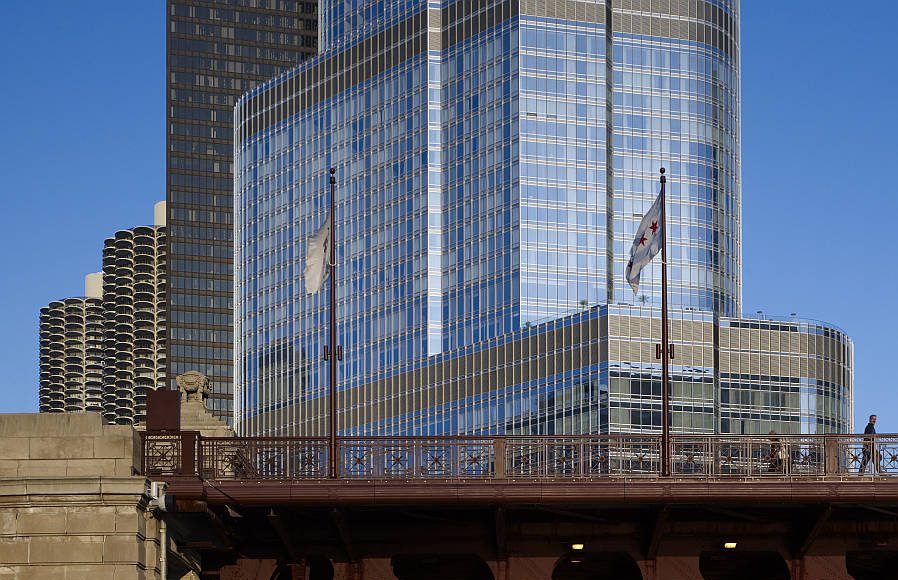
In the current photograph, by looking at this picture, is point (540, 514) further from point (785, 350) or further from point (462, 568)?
point (785, 350)

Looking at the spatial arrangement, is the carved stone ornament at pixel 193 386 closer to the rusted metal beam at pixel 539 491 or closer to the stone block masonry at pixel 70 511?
the rusted metal beam at pixel 539 491

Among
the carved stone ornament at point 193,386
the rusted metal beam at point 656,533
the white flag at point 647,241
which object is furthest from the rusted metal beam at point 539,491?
the carved stone ornament at point 193,386

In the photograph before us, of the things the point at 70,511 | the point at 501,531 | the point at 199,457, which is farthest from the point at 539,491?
the point at 70,511

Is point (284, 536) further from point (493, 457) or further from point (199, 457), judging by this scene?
point (493, 457)

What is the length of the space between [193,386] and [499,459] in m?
11.8

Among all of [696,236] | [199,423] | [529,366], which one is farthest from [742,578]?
[696,236]

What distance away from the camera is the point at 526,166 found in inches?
7746

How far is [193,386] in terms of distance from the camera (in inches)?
2266

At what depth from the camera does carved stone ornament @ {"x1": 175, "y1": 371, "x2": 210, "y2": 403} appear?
188ft

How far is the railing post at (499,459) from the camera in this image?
49.4 m

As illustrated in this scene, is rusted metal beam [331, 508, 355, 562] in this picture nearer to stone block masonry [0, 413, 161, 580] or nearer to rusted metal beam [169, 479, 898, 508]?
rusted metal beam [169, 479, 898, 508]

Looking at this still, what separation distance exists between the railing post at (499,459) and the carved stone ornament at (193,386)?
36.8ft

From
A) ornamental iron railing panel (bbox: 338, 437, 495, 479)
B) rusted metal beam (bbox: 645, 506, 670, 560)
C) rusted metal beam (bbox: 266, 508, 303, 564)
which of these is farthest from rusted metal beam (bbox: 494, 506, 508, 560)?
rusted metal beam (bbox: 266, 508, 303, 564)

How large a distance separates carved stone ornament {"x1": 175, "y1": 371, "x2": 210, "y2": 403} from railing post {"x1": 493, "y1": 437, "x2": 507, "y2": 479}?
36.8 feet
